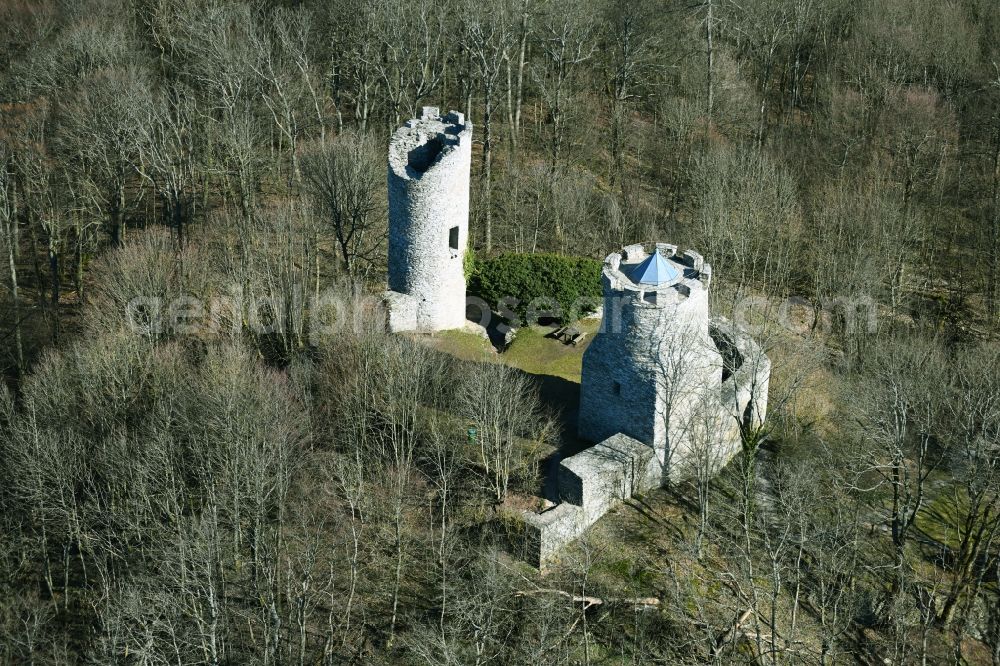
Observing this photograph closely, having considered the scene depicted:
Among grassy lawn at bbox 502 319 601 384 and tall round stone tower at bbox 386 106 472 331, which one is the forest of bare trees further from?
tall round stone tower at bbox 386 106 472 331

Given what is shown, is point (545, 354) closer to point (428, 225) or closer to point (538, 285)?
point (538, 285)

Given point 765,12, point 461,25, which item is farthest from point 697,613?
point 765,12

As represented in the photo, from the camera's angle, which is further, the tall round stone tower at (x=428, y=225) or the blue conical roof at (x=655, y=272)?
the tall round stone tower at (x=428, y=225)

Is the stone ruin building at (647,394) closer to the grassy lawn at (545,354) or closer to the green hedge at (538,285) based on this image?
the grassy lawn at (545,354)

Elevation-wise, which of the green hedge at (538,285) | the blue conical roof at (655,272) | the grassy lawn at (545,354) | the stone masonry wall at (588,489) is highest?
the blue conical roof at (655,272)

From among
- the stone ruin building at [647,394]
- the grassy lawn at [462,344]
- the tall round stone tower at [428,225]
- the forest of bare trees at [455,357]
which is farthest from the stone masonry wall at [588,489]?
the tall round stone tower at [428,225]

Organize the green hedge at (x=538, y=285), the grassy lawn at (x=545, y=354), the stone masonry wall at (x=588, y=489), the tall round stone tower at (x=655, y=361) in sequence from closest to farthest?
the stone masonry wall at (x=588, y=489)
the tall round stone tower at (x=655, y=361)
the grassy lawn at (x=545, y=354)
the green hedge at (x=538, y=285)

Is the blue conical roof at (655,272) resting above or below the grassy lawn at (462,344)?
above

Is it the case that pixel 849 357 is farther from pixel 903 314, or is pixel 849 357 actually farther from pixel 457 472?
pixel 457 472
